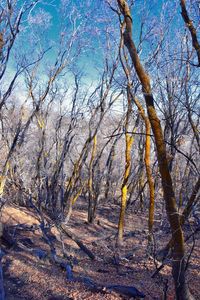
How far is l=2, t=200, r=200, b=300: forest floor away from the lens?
5.58 meters

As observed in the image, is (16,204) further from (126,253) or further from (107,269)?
(107,269)

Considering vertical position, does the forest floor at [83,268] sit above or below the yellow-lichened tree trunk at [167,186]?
below

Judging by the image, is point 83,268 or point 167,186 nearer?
point 167,186

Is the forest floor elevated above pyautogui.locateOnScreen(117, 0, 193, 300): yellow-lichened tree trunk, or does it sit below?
below

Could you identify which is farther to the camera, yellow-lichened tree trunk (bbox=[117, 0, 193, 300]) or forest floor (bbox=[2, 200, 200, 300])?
forest floor (bbox=[2, 200, 200, 300])

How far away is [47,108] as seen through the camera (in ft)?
50.2

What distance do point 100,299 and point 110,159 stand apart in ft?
42.8

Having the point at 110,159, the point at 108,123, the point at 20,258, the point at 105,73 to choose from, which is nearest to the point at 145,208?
the point at 110,159

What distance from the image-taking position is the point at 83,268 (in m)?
7.35

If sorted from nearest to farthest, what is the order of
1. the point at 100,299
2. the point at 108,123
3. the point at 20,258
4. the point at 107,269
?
1. the point at 100,299
2. the point at 20,258
3. the point at 107,269
4. the point at 108,123

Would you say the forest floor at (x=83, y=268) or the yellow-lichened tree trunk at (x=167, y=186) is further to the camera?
the forest floor at (x=83, y=268)

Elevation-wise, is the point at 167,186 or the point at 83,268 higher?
the point at 167,186

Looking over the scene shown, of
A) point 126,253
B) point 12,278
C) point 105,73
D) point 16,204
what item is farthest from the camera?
point 16,204

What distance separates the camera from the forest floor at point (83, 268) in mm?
5578
